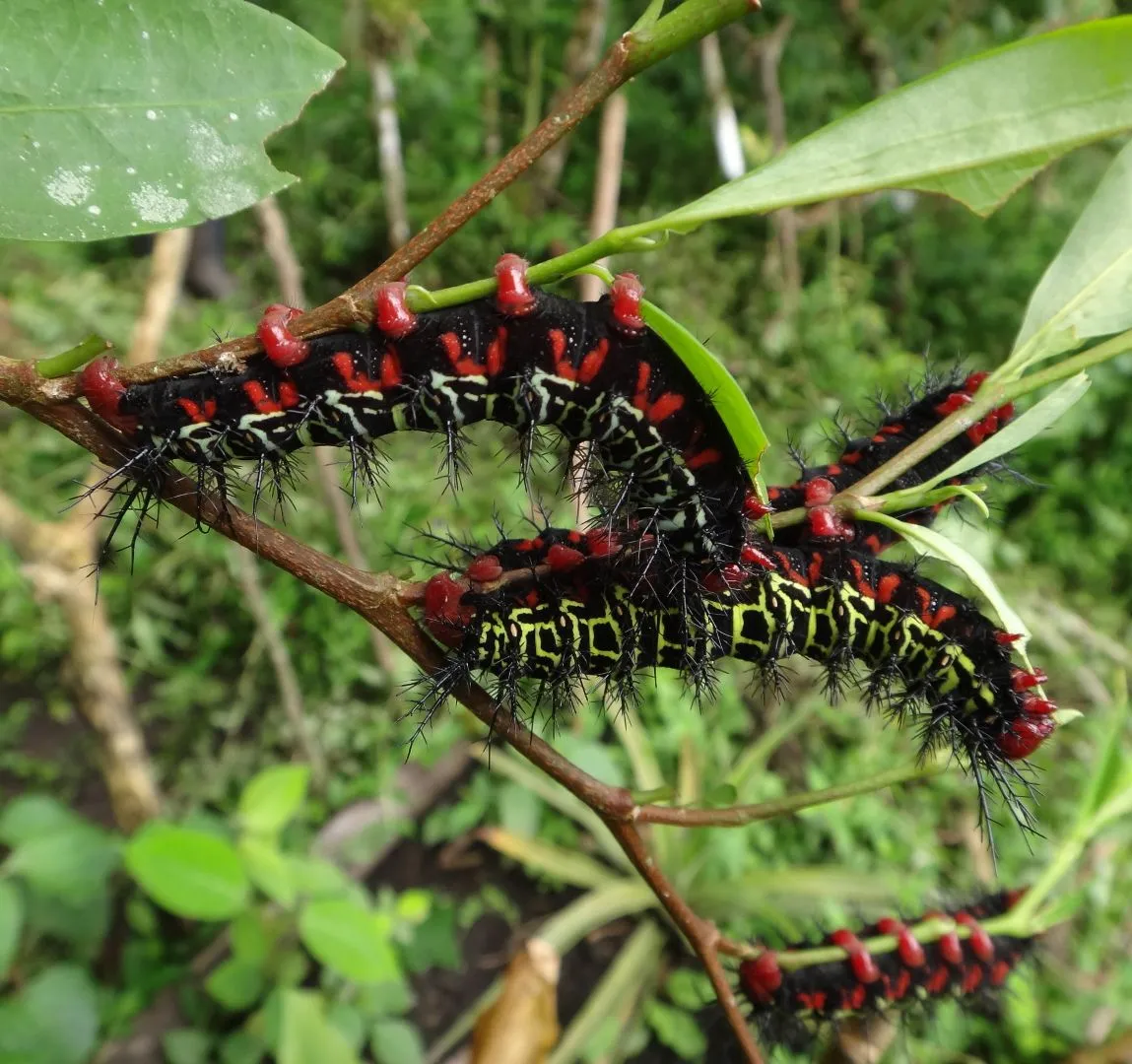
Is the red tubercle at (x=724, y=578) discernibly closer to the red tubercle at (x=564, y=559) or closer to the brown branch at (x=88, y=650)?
the red tubercle at (x=564, y=559)

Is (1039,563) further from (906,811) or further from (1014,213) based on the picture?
(1014,213)

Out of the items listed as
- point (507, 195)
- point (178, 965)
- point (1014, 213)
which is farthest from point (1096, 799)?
point (1014, 213)

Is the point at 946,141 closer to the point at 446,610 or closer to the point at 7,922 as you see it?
the point at 446,610

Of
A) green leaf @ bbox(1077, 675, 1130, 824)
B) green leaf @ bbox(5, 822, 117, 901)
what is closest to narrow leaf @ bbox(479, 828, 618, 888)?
green leaf @ bbox(5, 822, 117, 901)

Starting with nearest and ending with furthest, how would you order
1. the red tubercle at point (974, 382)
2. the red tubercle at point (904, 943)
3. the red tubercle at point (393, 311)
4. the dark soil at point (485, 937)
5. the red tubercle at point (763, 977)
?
the red tubercle at point (393, 311) < the red tubercle at point (974, 382) < the red tubercle at point (763, 977) < the red tubercle at point (904, 943) < the dark soil at point (485, 937)

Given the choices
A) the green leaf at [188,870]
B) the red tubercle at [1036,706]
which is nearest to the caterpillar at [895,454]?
the red tubercle at [1036,706]

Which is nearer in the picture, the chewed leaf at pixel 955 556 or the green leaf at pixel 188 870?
the chewed leaf at pixel 955 556
